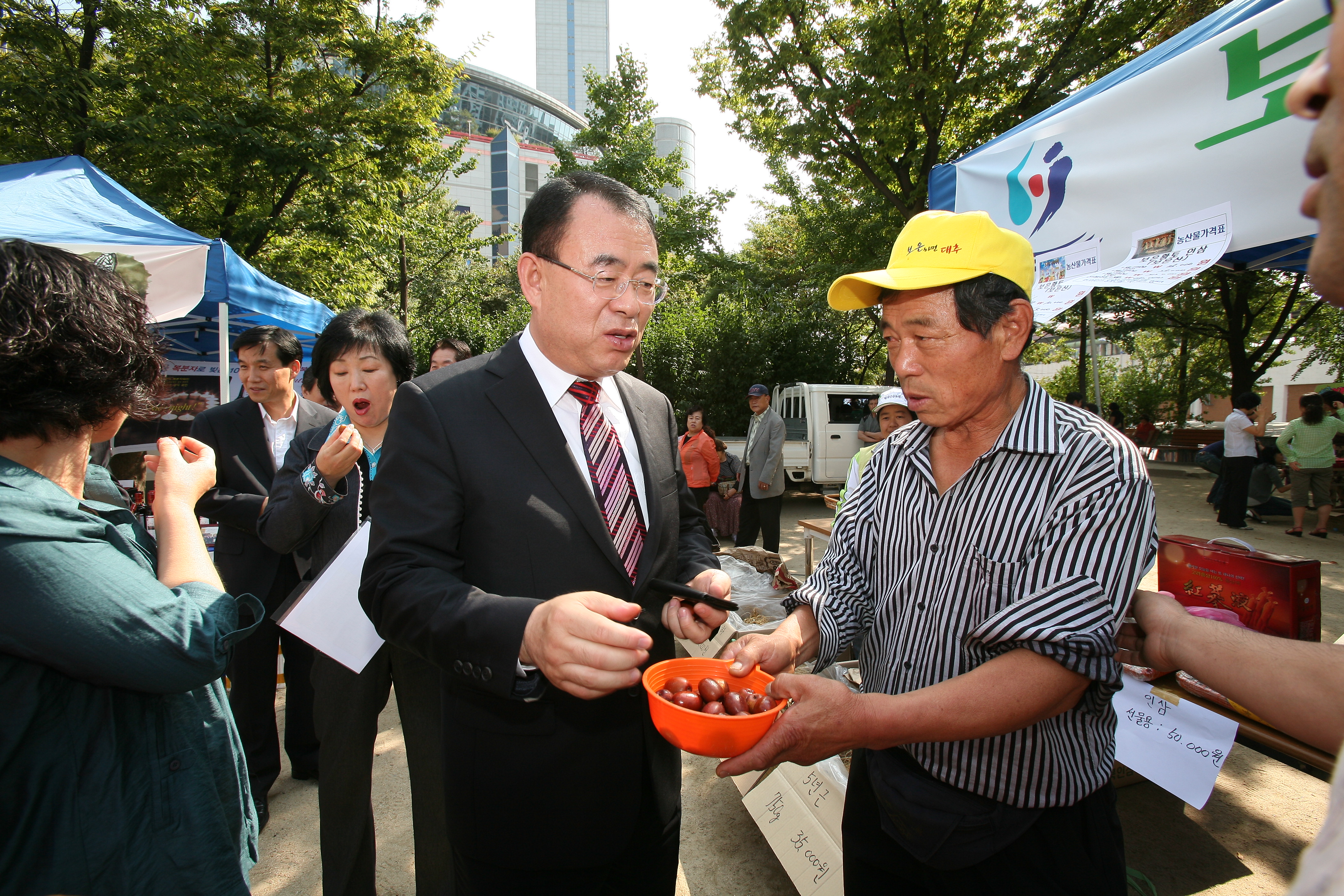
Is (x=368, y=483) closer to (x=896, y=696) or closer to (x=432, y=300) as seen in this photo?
(x=896, y=696)

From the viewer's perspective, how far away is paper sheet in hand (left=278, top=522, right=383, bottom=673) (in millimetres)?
2164

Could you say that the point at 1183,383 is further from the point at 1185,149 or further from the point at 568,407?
the point at 568,407

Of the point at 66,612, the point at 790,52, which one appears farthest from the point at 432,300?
the point at 66,612

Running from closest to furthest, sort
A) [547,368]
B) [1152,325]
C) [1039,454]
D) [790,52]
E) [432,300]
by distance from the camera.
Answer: [1039,454]
[547,368]
[790,52]
[1152,325]
[432,300]

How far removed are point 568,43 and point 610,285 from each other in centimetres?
9498

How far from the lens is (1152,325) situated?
1939 centimetres

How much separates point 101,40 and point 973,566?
14.3m

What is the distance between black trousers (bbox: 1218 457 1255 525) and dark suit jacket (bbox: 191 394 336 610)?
42.0 ft

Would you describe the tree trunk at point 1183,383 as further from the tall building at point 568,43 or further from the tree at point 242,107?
the tall building at point 568,43

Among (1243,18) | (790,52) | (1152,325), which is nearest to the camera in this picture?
(1243,18)

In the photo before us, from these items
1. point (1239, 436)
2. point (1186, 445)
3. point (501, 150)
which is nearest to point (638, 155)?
point (1239, 436)

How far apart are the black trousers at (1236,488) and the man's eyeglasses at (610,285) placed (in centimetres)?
1230

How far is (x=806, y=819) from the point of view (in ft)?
8.62

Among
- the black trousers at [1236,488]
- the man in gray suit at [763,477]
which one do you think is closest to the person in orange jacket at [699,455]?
the man in gray suit at [763,477]
